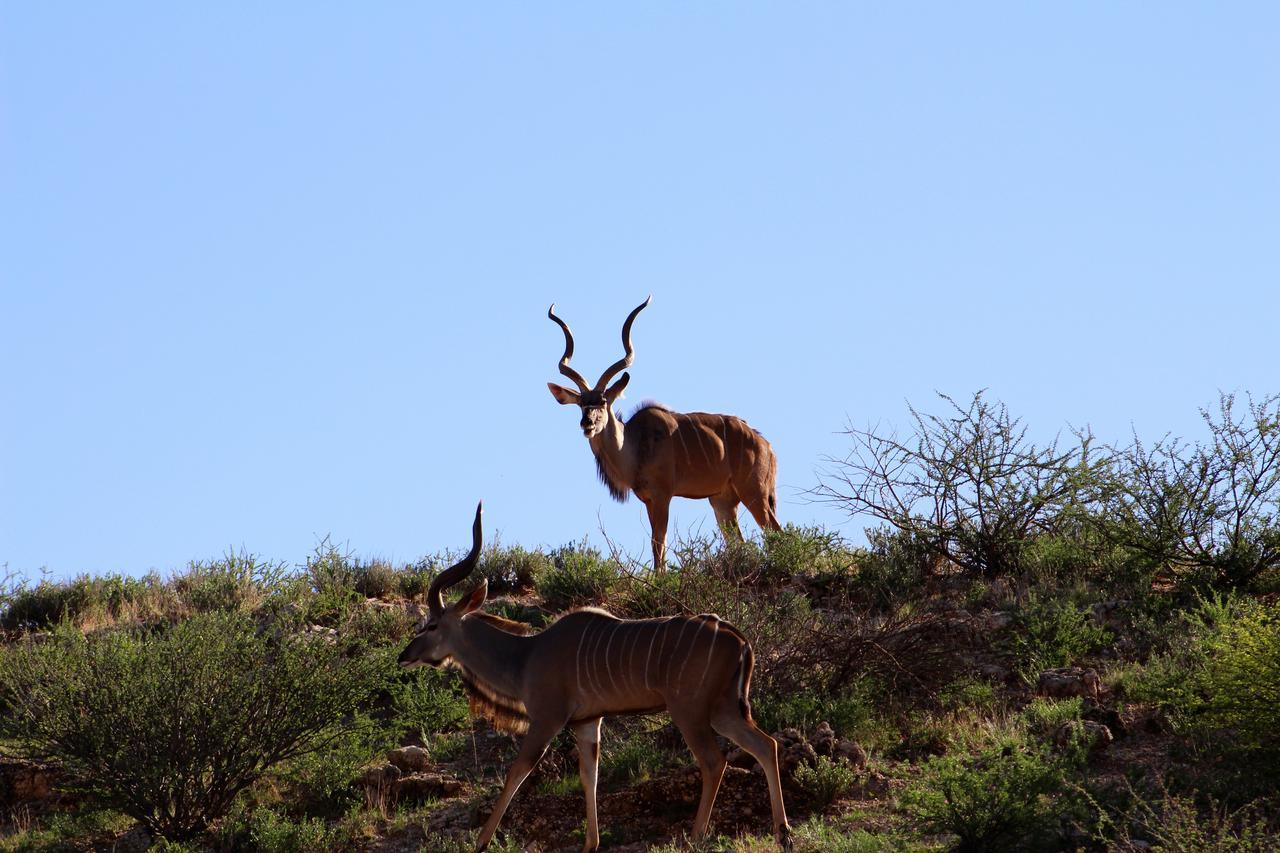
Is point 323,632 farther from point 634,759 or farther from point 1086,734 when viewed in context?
point 1086,734

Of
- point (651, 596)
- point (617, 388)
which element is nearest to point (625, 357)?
point (617, 388)

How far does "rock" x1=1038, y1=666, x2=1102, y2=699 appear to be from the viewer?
10.4 meters

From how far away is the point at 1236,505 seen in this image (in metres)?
12.6

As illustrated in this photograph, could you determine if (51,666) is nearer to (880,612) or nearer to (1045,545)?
(880,612)

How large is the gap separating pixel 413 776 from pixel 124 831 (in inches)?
76.9

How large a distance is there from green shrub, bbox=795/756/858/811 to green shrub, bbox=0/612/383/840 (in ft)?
10.4

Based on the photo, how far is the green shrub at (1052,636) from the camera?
11.4 metres

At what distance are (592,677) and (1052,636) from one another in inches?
169

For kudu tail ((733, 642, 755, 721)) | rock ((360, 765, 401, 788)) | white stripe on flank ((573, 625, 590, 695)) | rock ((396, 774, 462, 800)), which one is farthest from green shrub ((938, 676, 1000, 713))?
rock ((360, 765, 401, 788))

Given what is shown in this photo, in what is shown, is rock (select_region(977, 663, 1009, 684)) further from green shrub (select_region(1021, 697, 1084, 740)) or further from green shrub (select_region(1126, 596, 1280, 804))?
green shrub (select_region(1126, 596, 1280, 804))

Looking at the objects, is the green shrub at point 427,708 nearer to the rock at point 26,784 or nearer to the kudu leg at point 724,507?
the rock at point 26,784

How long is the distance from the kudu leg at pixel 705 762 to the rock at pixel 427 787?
8.02 feet

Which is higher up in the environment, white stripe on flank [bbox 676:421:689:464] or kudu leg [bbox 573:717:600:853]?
white stripe on flank [bbox 676:421:689:464]

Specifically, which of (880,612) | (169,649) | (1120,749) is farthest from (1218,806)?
(169,649)
